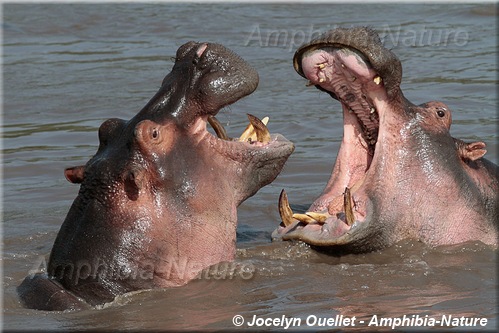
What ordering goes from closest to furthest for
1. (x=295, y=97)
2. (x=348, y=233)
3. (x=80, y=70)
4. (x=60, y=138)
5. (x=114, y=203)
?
(x=114, y=203) < (x=348, y=233) < (x=60, y=138) < (x=295, y=97) < (x=80, y=70)

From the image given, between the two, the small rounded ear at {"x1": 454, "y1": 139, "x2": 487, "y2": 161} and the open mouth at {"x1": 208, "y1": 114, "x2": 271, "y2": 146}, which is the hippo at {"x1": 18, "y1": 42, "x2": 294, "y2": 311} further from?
the small rounded ear at {"x1": 454, "y1": 139, "x2": 487, "y2": 161}

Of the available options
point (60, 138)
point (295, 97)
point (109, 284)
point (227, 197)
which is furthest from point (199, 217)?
point (295, 97)

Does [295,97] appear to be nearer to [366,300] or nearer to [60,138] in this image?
[60,138]

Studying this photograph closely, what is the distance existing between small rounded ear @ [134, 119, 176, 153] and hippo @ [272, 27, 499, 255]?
108 cm

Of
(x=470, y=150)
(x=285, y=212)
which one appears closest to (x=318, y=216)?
(x=285, y=212)

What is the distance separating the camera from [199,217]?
6.82 meters

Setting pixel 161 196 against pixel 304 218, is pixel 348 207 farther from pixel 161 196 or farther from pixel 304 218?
pixel 161 196

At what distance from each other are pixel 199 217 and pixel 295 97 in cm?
735

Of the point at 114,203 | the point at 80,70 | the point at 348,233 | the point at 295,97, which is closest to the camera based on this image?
the point at 114,203

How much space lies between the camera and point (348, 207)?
23.6 ft

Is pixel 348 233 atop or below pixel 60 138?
atop

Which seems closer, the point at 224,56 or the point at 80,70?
the point at 224,56

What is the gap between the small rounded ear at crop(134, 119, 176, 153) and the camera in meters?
6.64

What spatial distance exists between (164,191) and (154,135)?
35cm
